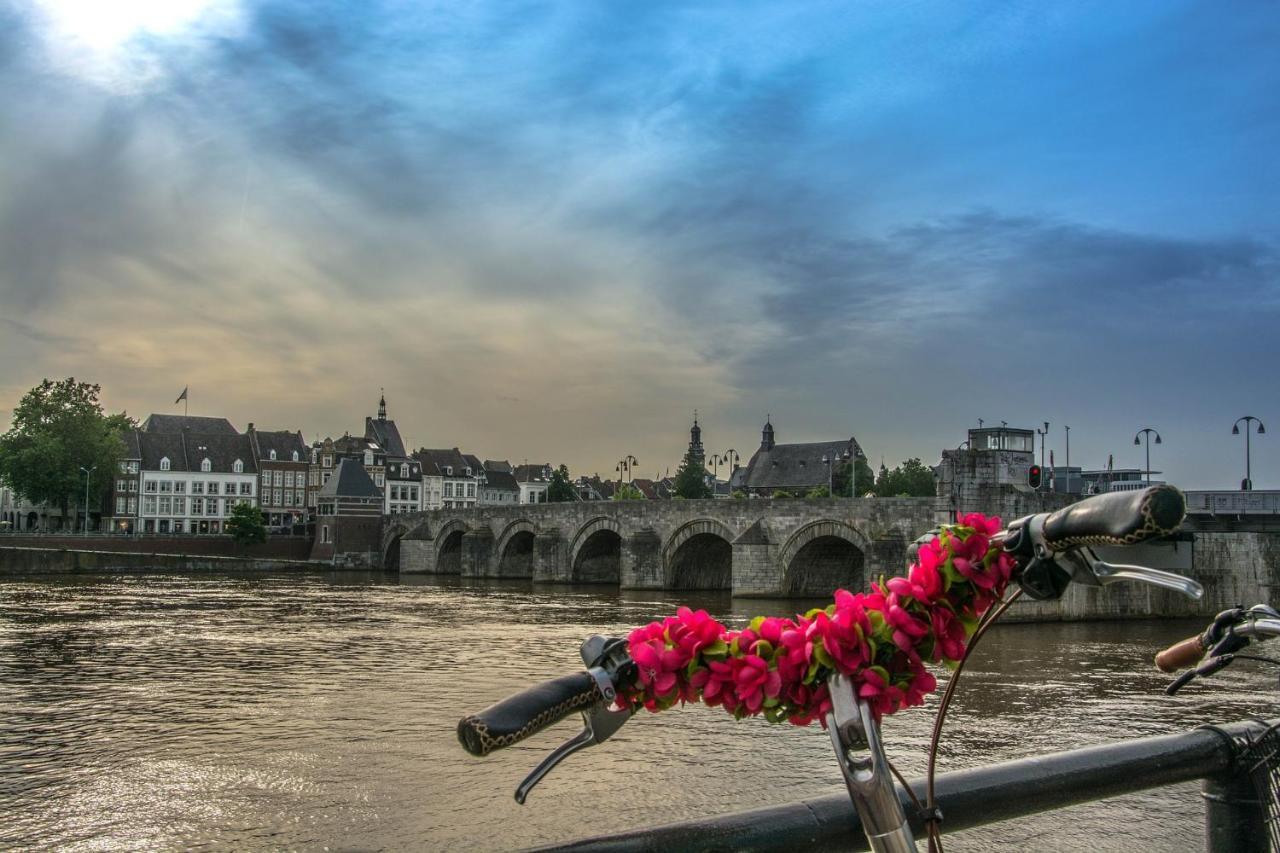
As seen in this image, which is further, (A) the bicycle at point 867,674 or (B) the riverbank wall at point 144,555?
(B) the riverbank wall at point 144,555

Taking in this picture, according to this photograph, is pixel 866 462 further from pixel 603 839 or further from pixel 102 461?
Answer: pixel 603 839

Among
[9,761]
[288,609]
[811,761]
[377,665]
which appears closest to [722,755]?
[811,761]

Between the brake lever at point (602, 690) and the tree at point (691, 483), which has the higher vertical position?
the tree at point (691, 483)

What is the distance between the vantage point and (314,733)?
37.4 feet

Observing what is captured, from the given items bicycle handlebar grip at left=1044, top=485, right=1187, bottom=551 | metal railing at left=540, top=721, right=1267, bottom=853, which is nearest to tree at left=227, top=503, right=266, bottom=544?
metal railing at left=540, top=721, right=1267, bottom=853

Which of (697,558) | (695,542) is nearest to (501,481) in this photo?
(697,558)

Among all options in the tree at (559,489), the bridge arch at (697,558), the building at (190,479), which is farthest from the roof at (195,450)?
the bridge arch at (697,558)

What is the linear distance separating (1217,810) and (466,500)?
93778 mm

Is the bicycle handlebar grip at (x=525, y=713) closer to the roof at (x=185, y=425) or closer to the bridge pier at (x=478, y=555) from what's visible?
the bridge pier at (x=478, y=555)

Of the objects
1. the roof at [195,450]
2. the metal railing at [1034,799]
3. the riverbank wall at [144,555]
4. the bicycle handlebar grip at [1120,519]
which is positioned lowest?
the riverbank wall at [144,555]

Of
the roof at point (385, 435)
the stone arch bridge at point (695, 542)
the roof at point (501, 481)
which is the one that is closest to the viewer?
the stone arch bridge at point (695, 542)

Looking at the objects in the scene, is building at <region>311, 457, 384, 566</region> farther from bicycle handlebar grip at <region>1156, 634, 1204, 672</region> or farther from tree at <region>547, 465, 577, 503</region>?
bicycle handlebar grip at <region>1156, 634, 1204, 672</region>

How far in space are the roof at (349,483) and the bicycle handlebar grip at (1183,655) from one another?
6100cm

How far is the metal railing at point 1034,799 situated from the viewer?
5.55 feet
